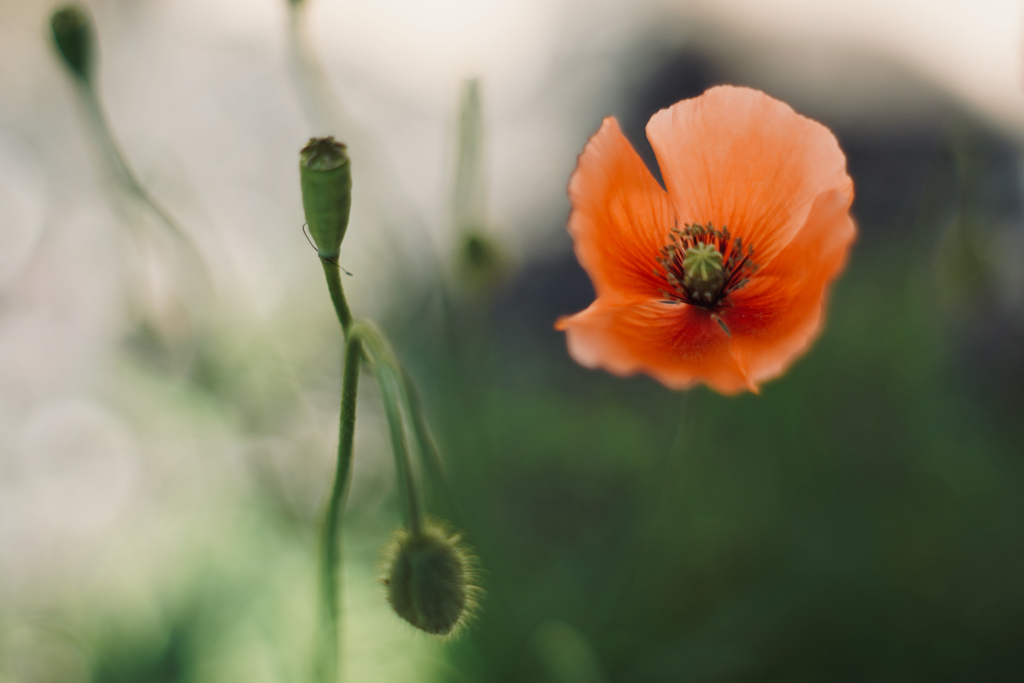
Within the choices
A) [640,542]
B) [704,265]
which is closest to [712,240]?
[704,265]

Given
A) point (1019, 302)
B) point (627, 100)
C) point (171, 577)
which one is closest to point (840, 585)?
point (1019, 302)

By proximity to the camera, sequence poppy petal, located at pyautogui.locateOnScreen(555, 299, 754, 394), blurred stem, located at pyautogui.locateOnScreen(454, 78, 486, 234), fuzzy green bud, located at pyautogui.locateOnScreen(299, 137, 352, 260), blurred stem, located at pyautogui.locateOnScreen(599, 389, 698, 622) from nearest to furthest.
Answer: fuzzy green bud, located at pyautogui.locateOnScreen(299, 137, 352, 260), poppy petal, located at pyautogui.locateOnScreen(555, 299, 754, 394), blurred stem, located at pyautogui.locateOnScreen(454, 78, 486, 234), blurred stem, located at pyautogui.locateOnScreen(599, 389, 698, 622)

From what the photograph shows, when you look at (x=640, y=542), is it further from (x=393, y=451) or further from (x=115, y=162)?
(x=115, y=162)

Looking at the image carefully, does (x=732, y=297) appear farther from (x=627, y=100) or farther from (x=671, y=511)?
(x=627, y=100)

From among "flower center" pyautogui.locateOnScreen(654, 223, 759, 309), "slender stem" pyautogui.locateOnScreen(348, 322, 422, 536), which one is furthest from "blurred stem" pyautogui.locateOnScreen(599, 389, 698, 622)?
"slender stem" pyautogui.locateOnScreen(348, 322, 422, 536)

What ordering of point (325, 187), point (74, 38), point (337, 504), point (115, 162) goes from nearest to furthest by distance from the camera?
point (325, 187), point (337, 504), point (74, 38), point (115, 162)

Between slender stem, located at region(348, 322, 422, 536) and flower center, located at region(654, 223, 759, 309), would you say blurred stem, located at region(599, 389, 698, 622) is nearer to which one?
flower center, located at region(654, 223, 759, 309)
